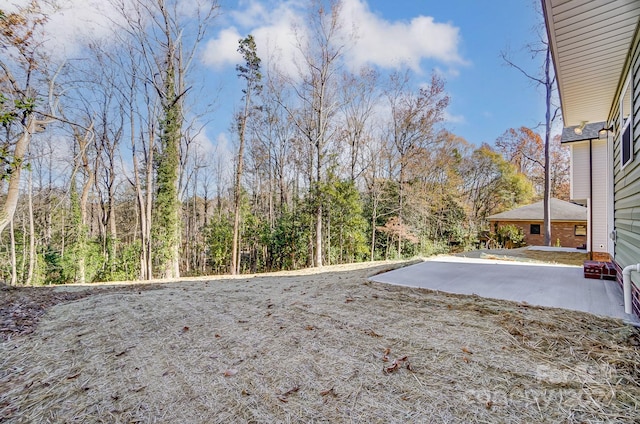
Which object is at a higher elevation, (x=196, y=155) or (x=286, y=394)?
(x=196, y=155)

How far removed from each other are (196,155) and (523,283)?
18507 millimetres

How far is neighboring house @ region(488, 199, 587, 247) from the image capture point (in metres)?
15.2

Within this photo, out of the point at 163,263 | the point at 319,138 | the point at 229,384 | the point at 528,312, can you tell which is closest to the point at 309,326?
the point at 229,384

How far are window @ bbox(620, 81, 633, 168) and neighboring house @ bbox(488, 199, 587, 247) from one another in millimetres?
13834

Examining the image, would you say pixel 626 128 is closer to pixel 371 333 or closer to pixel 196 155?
pixel 371 333

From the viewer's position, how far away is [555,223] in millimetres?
15742

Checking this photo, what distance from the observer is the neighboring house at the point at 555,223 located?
15.2 metres

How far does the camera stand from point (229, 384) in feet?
6.66

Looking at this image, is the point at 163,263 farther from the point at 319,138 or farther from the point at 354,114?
the point at 354,114

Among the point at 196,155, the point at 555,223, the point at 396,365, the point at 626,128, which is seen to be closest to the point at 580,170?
the point at 626,128

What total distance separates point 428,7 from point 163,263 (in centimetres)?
1409

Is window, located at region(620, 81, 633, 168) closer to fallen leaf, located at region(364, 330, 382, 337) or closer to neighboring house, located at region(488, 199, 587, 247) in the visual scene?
fallen leaf, located at region(364, 330, 382, 337)

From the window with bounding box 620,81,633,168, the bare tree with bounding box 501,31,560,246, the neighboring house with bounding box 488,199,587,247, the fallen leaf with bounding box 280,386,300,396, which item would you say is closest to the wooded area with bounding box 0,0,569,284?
the neighboring house with bounding box 488,199,587,247

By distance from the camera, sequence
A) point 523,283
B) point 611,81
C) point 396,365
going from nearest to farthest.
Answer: point 396,365
point 523,283
point 611,81
